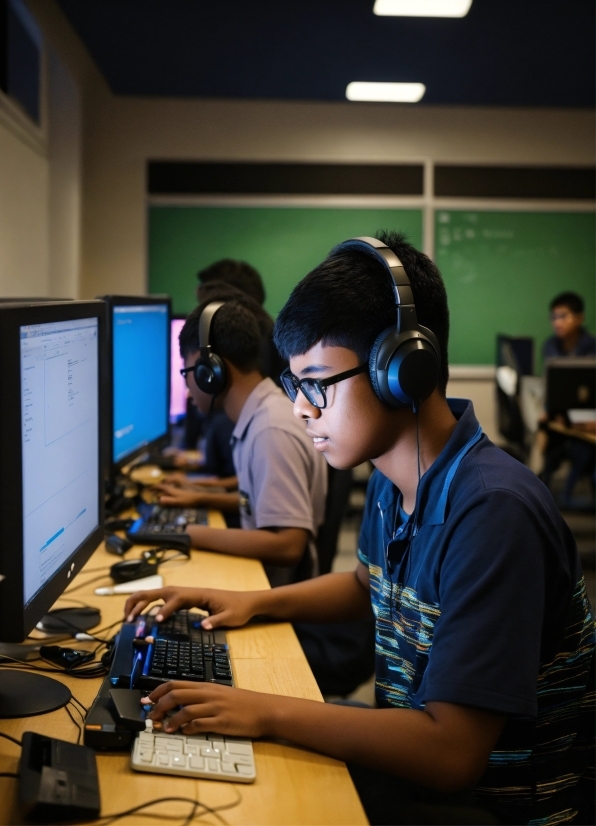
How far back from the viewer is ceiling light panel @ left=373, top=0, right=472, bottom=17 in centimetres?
369

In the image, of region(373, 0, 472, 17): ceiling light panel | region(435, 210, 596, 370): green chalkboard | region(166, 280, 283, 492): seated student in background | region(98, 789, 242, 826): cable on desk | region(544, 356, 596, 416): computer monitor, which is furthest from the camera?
region(435, 210, 596, 370): green chalkboard

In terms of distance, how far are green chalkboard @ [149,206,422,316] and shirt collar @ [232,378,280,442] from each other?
4015 mm

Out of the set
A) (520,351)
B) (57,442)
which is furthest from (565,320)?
(57,442)

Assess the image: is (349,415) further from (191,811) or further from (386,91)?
(386,91)

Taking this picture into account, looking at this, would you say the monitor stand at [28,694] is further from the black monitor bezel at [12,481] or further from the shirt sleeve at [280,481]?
the shirt sleeve at [280,481]

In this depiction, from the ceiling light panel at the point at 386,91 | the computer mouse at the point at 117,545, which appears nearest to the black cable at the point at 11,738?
the computer mouse at the point at 117,545

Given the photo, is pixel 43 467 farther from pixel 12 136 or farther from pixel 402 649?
pixel 12 136

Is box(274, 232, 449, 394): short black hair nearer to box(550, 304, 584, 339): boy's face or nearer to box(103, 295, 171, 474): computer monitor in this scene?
box(103, 295, 171, 474): computer monitor

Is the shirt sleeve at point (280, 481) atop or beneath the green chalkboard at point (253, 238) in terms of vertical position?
beneath

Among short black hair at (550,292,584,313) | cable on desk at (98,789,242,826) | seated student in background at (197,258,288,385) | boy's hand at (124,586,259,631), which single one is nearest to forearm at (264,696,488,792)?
cable on desk at (98,789,242,826)

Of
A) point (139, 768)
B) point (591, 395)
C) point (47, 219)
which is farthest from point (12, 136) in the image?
point (139, 768)

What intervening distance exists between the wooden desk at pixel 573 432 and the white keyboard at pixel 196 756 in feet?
11.6

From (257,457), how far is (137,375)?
57 centimetres

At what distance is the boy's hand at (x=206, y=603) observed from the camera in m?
1.27
